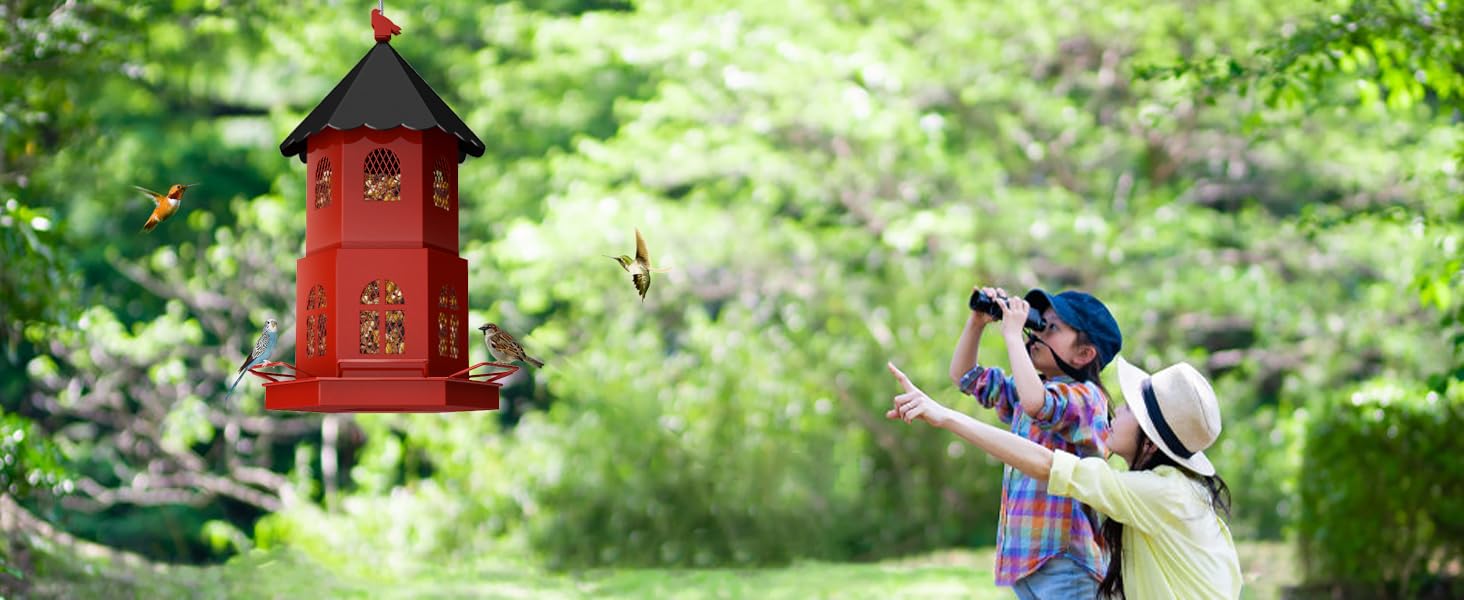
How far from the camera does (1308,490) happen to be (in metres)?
7.81

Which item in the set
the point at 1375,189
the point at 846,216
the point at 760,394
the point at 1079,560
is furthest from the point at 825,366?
the point at 1079,560

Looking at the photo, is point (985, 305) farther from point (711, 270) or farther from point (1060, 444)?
point (711, 270)

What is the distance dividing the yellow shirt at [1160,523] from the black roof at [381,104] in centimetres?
159

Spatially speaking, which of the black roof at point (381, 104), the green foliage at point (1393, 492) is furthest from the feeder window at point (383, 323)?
the green foliage at point (1393, 492)

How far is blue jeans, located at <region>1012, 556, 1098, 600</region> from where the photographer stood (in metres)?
3.60

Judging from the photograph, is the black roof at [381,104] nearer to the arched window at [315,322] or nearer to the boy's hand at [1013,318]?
the arched window at [315,322]

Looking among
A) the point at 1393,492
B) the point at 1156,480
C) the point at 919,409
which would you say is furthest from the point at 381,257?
the point at 1393,492

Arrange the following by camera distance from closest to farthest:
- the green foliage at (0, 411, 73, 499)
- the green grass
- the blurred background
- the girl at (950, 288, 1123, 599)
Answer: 1. the girl at (950, 288, 1123, 599)
2. the green foliage at (0, 411, 73, 499)
3. the green grass
4. the blurred background

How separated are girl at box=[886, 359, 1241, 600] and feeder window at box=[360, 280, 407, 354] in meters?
1.21

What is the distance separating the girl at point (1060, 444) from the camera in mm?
3588

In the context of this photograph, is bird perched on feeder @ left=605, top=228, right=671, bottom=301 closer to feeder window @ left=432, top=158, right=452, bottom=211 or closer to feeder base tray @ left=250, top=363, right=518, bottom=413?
feeder base tray @ left=250, top=363, right=518, bottom=413

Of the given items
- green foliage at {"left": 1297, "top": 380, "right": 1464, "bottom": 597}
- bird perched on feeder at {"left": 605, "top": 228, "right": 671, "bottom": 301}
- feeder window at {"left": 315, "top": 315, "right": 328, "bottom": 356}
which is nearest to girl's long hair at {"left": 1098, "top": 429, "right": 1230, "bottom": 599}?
bird perched on feeder at {"left": 605, "top": 228, "right": 671, "bottom": 301}

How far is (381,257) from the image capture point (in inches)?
134

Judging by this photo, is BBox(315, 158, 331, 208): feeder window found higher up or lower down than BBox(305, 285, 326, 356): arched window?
higher up
